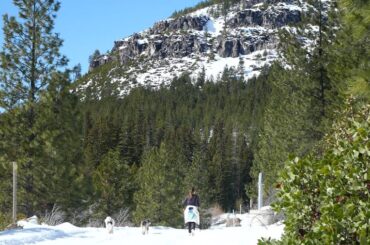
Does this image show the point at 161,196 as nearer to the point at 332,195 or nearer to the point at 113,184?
the point at 113,184

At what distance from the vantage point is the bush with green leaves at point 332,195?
3.30 metres

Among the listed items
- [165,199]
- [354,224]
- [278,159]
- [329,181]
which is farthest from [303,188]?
[165,199]

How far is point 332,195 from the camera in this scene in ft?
11.5

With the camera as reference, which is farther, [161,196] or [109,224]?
[161,196]

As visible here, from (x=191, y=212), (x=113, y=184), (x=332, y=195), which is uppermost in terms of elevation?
(x=113, y=184)

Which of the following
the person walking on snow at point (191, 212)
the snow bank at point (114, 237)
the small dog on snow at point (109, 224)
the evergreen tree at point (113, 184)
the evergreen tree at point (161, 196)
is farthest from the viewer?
the evergreen tree at point (113, 184)

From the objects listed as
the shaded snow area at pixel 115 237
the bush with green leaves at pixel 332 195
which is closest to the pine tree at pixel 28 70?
the shaded snow area at pixel 115 237

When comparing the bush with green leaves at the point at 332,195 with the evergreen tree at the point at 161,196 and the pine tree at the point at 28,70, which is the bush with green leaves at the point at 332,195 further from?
the evergreen tree at the point at 161,196

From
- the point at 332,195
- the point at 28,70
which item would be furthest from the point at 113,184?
the point at 332,195

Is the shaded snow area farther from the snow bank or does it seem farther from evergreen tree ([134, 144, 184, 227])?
evergreen tree ([134, 144, 184, 227])

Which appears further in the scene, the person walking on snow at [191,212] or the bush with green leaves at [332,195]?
the person walking on snow at [191,212]

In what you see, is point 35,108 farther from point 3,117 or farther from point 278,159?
point 278,159

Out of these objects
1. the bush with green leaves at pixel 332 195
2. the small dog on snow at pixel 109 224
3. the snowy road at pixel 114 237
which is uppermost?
the bush with green leaves at pixel 332 195

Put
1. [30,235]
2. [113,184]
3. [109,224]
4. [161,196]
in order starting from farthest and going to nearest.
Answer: [113,184] → [161,196] → [109,224] → [30,235]
